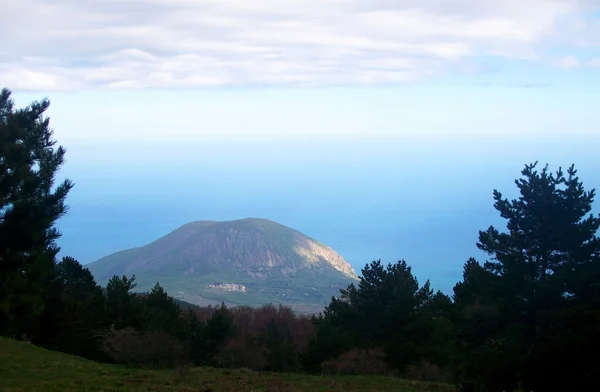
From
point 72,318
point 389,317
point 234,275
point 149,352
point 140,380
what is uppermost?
point 234,275

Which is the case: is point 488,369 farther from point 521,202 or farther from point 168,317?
point 168,317

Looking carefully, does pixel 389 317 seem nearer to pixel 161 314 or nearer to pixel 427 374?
pixel 427 374

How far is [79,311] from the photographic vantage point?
3025 cm

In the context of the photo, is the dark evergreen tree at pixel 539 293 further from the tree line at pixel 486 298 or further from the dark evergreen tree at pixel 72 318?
the dark evergreen tree at pixel 72 318

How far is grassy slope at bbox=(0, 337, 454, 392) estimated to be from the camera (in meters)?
12.7

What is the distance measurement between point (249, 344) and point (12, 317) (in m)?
13.2

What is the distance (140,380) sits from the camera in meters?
14.0

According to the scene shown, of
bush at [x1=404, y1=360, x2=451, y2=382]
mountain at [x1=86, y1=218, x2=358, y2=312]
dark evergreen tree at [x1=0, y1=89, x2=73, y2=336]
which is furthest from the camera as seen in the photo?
mountain at [x1=86, y1=218, x2=358, y2=312]

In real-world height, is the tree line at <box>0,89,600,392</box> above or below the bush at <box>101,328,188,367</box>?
above

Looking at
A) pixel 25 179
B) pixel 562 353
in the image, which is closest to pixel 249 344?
pixel 25 179

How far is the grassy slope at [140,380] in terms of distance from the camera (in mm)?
12664

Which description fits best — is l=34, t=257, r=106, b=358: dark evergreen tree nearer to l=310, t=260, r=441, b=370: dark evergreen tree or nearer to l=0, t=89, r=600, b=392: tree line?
A: l=0, t=89, r=600, b=392: tree line

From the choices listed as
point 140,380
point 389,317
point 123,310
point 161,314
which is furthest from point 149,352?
point 389,317

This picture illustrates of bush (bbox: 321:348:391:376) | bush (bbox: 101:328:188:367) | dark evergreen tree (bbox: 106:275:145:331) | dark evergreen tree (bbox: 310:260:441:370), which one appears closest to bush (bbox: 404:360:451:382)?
bush (bbox: 321:348:391:376)
